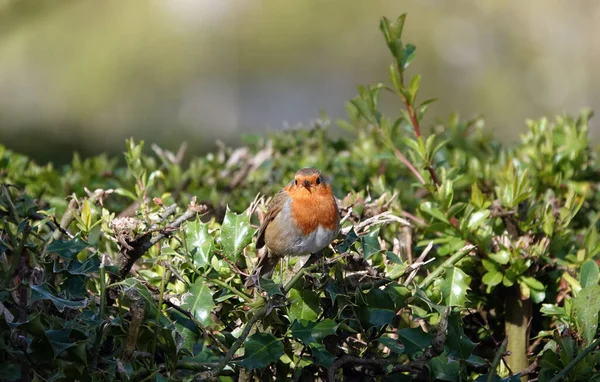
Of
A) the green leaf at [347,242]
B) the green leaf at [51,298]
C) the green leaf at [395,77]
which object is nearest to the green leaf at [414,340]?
the green leaf at [347,242]

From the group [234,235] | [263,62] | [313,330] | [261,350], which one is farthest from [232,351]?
[263,62]

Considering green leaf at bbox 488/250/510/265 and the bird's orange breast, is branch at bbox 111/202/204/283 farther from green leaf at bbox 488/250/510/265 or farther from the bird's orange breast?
green leaf at bbox 488/250/510/265

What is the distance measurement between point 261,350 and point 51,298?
0.39 metres

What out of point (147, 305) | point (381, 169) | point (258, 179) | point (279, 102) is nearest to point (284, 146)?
point (258, 179)

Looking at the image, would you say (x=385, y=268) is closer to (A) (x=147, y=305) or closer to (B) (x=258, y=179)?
(A) (x=147, y=305)

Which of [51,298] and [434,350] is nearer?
[51,298]

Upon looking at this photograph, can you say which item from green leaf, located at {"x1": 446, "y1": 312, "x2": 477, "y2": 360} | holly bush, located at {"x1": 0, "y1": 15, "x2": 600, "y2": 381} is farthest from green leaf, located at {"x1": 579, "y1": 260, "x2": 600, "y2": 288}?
green leaf, located at {"x1": 446, "y1": 312, "x2": 477, "y2": 360}

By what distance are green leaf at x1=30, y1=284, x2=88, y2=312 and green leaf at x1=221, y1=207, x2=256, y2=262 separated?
12.4 inches

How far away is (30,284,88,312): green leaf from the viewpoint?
1.42 meters

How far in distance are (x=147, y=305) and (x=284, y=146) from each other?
6.05ft

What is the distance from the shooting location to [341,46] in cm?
834

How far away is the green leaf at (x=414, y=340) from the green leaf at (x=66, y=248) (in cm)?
67

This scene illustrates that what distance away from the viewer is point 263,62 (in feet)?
27.5

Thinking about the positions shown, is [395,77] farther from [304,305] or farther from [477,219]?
[304,305]
